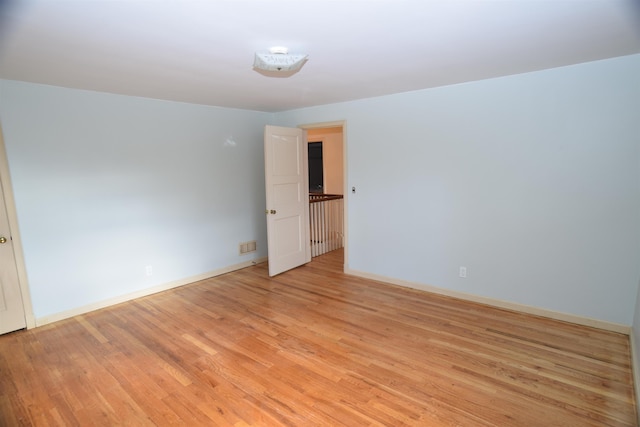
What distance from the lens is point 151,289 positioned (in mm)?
3924

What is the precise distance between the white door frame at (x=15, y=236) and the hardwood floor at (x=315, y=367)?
224 mm

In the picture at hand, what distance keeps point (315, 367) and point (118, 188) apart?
2.84m

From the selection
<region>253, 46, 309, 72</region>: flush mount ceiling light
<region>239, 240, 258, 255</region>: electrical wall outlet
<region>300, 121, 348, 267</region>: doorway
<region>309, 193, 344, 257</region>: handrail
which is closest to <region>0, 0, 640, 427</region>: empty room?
<region>253, 46, 309, 72</region>: flush mount ceiling light

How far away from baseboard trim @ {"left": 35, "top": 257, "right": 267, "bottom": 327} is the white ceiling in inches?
87.6

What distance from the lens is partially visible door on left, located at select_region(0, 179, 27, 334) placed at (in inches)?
115

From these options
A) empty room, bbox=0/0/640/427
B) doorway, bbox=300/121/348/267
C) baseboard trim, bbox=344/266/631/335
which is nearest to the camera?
empty room, bbox=0/0/640/427

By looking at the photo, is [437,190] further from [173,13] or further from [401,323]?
[173,13]

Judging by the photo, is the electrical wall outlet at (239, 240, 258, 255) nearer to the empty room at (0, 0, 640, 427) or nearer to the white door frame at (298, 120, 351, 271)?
the empty room at (0, 0, 640, 427)

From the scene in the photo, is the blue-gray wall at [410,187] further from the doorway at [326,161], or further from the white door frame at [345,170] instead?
the doorway at [326,161]

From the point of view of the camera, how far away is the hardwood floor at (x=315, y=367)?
2.00 meters

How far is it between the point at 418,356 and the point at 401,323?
0.55 m

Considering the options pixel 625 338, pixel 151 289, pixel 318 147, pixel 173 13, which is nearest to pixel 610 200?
pixel 625 338

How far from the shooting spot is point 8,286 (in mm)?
2982

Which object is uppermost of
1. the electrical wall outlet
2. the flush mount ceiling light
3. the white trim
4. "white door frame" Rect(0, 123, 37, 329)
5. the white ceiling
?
the white ceiling
